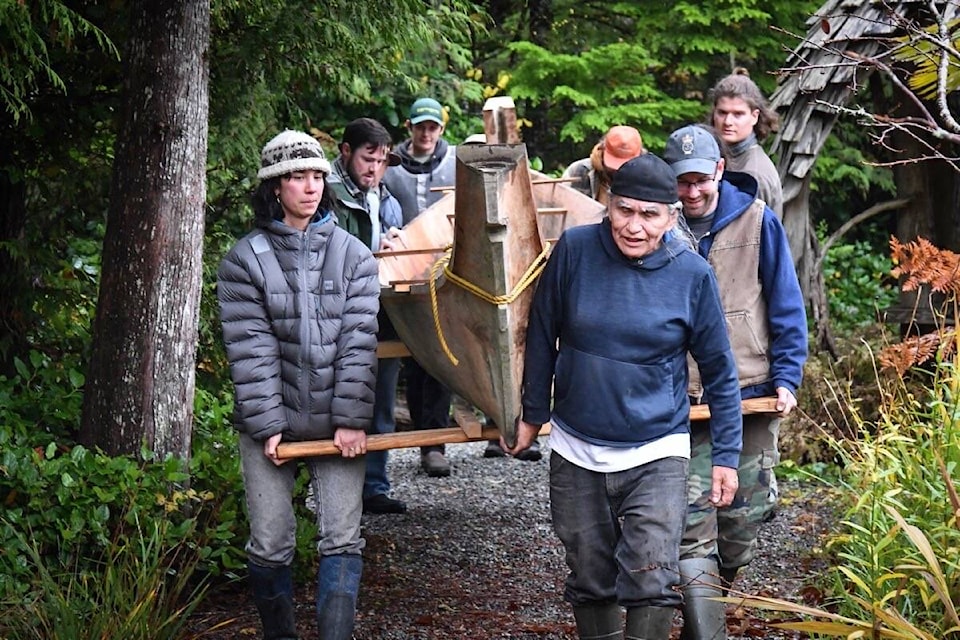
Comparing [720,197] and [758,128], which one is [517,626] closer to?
[720,197]

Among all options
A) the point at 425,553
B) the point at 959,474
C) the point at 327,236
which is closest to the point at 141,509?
the point at 327,236

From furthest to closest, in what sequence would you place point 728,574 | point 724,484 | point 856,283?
point 856,283, point 728,574, point 724,484

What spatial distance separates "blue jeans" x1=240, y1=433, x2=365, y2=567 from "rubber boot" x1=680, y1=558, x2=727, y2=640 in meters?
1.10

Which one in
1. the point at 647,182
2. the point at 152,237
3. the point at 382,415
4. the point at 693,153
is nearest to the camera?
the point at 647,182

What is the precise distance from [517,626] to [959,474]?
1850 millimetres

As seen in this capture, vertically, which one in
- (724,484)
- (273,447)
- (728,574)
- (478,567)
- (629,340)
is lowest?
A: (478,567)

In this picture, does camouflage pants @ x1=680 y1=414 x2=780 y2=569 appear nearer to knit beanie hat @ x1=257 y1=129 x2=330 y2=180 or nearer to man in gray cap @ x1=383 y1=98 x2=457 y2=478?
knit beanie hat @ x1=257 y1=129 x2=330 y2=180

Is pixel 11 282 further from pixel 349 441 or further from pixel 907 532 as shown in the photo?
pixel 907 532

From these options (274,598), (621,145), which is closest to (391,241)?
(621,145)

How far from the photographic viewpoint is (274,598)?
450 cm

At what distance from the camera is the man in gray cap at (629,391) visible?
4.04 meters

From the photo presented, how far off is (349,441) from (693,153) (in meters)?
1.54

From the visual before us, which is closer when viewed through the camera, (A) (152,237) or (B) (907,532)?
(B) (907,532)

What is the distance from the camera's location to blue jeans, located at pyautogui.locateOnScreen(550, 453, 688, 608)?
4.04 m
